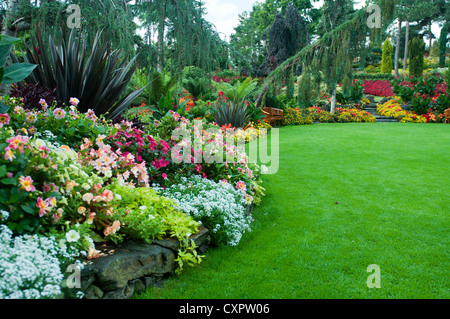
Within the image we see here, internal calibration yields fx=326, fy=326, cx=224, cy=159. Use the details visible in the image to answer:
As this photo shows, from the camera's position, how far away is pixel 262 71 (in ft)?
90.1

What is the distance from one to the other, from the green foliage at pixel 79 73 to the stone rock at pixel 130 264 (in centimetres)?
221

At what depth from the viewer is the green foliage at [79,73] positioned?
13.0 ft

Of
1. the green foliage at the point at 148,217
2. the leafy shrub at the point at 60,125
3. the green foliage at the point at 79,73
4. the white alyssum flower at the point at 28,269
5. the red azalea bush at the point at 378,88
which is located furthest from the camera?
the red azalea bush at the point at 378,88

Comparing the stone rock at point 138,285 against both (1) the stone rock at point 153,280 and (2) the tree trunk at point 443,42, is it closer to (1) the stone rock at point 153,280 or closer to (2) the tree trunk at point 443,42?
(1) the stone rock at point 153,280

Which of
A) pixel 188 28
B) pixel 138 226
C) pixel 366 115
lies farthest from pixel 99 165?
pixel 366 115

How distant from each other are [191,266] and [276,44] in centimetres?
2772

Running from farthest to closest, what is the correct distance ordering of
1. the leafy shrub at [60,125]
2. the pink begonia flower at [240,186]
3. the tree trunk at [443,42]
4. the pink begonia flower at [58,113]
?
the tree trunk at [443,42], the pink begonia flower at [240,186], the pink begonia flower at [58,113], the leafy shrub at [60,125]

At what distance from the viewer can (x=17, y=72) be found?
216 cm

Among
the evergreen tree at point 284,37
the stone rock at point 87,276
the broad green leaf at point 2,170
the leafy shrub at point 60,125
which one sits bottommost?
the stone rock at point 87,276

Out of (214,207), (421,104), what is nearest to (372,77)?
(421,104)

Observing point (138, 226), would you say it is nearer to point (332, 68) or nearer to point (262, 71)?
point (332, 68)

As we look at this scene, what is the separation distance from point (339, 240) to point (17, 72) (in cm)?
302

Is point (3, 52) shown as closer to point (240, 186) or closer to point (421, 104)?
point (240, 186)

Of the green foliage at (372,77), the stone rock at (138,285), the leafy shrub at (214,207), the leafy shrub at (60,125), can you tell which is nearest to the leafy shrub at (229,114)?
the leafy shrub at (214,207)
